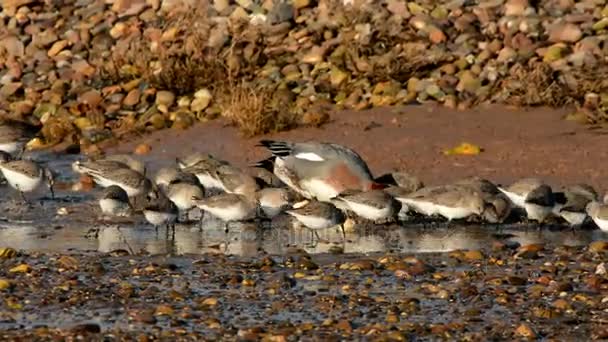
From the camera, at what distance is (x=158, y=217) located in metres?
14.1

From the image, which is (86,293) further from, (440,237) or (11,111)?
(11,111)

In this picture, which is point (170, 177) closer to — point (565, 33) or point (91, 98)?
point (91, 98)

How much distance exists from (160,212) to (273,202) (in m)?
1.17

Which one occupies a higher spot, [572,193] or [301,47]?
[301,47]

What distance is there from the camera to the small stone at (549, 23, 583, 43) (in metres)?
20.2

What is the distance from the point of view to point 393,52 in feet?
Result: 66.7

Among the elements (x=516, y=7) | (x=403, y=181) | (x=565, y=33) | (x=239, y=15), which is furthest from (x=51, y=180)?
(x=516, y=7)

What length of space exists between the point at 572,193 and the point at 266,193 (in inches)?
111

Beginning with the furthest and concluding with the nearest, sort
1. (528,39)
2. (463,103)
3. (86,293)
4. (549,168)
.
Result: (528,39), (463,103), (549,168), (86,293)

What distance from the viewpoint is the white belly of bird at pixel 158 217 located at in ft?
46.2

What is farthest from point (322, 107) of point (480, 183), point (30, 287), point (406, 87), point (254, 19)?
point (30, 287)

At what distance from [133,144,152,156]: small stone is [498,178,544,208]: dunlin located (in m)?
5.18

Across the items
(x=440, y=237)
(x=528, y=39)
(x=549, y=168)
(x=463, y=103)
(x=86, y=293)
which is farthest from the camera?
(x=528, y=39)

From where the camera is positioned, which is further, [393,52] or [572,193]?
[393,52]
